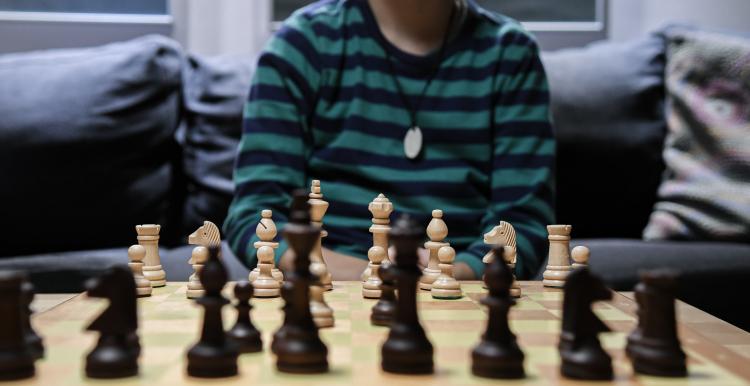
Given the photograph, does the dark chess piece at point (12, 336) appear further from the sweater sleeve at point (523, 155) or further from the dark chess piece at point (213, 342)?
the sweater sleeve at point (523, 155)

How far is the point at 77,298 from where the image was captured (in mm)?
1154

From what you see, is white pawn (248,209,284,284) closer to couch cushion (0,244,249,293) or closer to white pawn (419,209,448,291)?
white pawn (419,209,448,291)

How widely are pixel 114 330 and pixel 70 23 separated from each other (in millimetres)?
2404

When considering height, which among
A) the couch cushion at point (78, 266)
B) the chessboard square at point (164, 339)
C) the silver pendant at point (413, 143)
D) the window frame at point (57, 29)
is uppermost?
the window frame at point (57, 29)

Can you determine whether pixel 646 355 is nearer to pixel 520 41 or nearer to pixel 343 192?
pixel 343 192

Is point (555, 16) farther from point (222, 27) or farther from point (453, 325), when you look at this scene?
point (453, 325)

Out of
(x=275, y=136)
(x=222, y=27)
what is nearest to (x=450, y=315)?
(x=275, y=136)

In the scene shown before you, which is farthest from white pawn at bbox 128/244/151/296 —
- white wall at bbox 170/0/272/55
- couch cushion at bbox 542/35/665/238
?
white wall at bbox 170/0/272/55

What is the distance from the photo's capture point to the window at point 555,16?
118 inches

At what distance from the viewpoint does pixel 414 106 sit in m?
1.84

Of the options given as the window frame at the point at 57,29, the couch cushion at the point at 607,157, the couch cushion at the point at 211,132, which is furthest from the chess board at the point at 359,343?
the window frame at the point at 57,29

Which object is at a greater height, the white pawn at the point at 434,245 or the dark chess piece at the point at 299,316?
the dark chess piece at the point at 299,316

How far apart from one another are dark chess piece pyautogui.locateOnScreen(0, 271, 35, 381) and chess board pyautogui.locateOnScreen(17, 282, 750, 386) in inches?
0.6

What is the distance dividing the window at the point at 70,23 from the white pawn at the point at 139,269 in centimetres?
189
